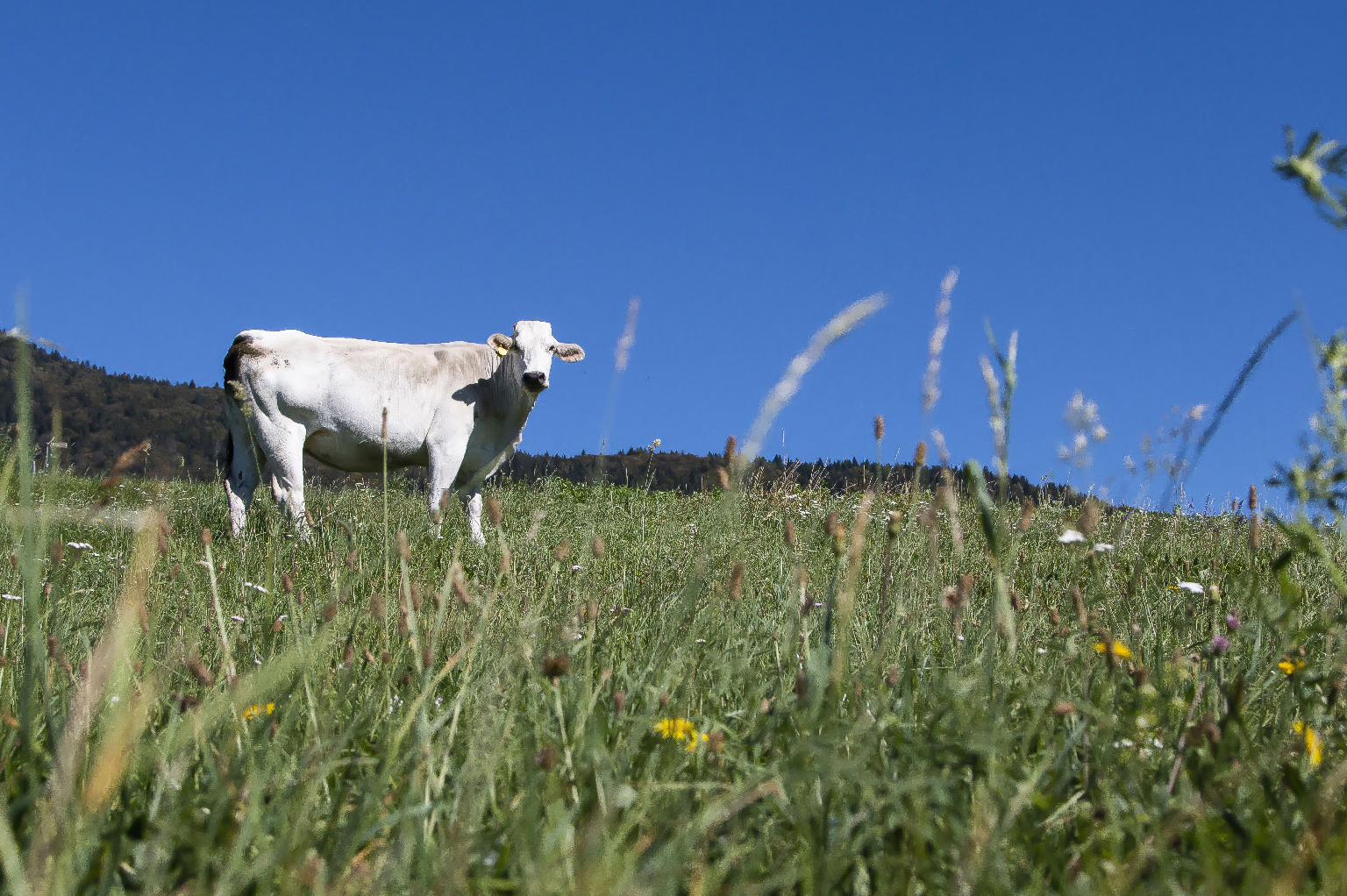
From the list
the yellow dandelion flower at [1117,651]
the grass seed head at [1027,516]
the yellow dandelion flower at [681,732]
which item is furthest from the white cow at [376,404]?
the grass seed head at [1027,516]

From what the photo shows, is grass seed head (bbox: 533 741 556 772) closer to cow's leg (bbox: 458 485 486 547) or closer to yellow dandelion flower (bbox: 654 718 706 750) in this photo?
yellow dandelion flower (bbox: 654 718 706 750)

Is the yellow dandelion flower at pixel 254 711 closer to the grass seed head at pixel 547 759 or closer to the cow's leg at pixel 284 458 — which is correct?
the grass seed head at pixel 547 759

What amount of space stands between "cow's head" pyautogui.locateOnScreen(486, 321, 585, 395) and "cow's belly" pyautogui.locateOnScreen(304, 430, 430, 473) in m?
1.24

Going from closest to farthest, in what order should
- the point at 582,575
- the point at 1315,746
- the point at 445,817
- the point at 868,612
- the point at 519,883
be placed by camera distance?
the point at 519,883 < the point at 445,817 < the point at 1315,746 < the point at 868,612 < the point at 582,575

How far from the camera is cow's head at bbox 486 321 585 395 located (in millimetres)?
9539

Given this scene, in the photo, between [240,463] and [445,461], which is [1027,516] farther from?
[240,463]

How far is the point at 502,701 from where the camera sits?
1.85 m

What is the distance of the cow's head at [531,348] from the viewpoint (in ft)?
31.3

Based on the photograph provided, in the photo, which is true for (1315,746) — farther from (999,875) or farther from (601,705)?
(601,705)

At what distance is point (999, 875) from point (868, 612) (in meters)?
2.24

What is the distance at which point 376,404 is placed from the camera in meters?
9.33

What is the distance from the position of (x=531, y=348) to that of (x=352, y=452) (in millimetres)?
1987

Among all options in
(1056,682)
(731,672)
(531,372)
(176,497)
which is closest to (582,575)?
(731,672)

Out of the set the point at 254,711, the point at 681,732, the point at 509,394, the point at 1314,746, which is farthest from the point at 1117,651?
the point at 509,394
